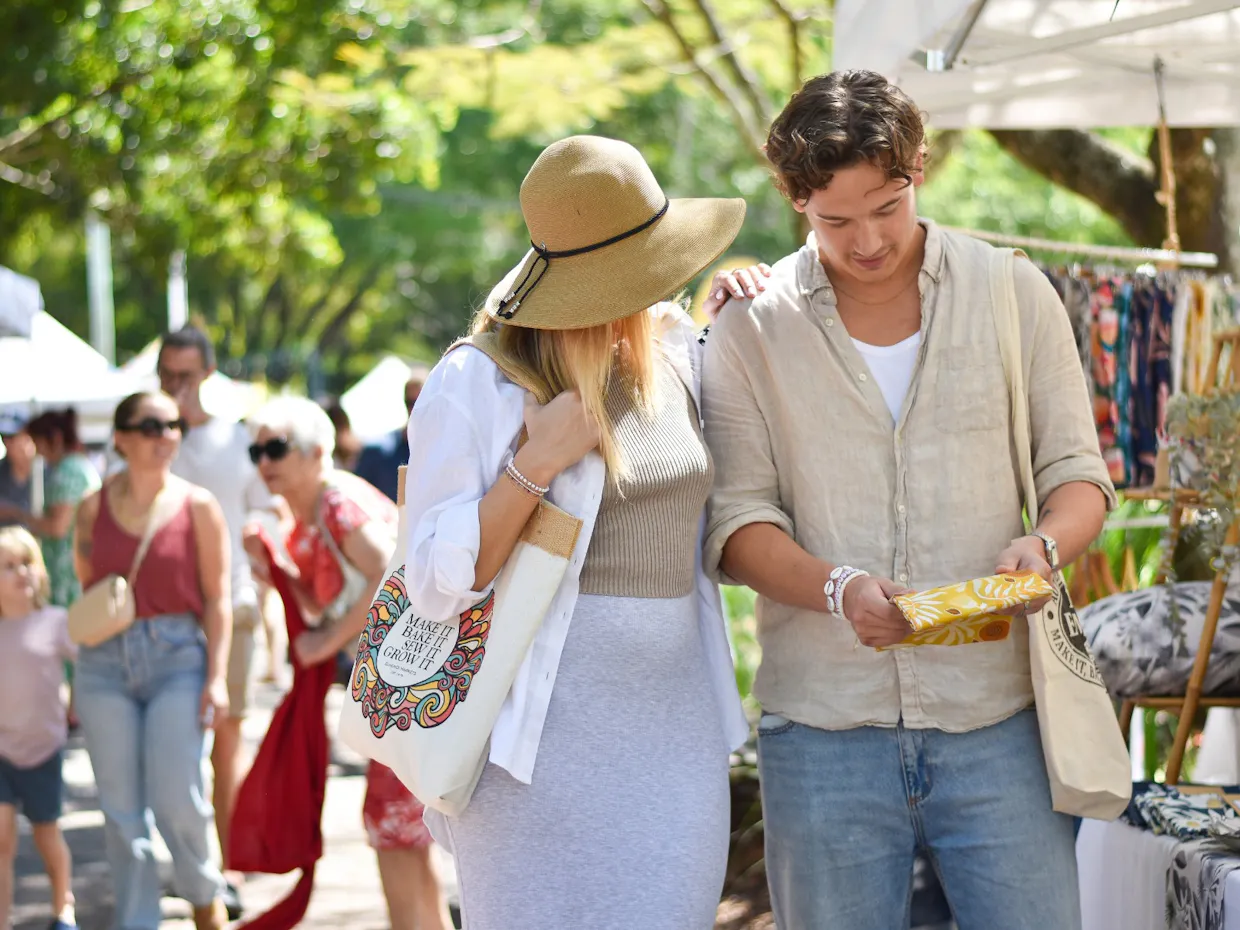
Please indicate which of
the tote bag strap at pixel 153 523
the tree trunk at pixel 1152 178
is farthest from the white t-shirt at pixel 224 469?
the tree trunk at pixel 1152 178

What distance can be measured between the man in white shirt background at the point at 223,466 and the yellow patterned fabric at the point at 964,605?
4904 mm

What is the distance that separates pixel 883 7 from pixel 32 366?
439 inches

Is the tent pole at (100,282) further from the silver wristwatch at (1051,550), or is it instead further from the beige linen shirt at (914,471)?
the silver wristwatch at (1051,550)

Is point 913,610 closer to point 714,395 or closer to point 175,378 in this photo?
point 714,395

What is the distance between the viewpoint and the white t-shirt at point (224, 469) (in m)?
7.79

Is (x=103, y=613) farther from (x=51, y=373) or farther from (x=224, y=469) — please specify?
(x=51, y=373)

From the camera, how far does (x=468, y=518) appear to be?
2.75 metres

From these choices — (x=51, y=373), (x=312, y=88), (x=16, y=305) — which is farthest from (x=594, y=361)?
(x=51, y=373)

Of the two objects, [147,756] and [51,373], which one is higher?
[147,756]

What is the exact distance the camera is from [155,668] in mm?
5926

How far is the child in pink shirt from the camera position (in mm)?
6113

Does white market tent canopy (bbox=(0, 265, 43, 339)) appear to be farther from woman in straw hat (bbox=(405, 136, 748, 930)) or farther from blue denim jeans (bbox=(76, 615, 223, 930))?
woman in straw hat (bbox=(405, 136, 748, 930))

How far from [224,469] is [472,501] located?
17.5 ft

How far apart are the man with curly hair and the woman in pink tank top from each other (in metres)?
3.41
